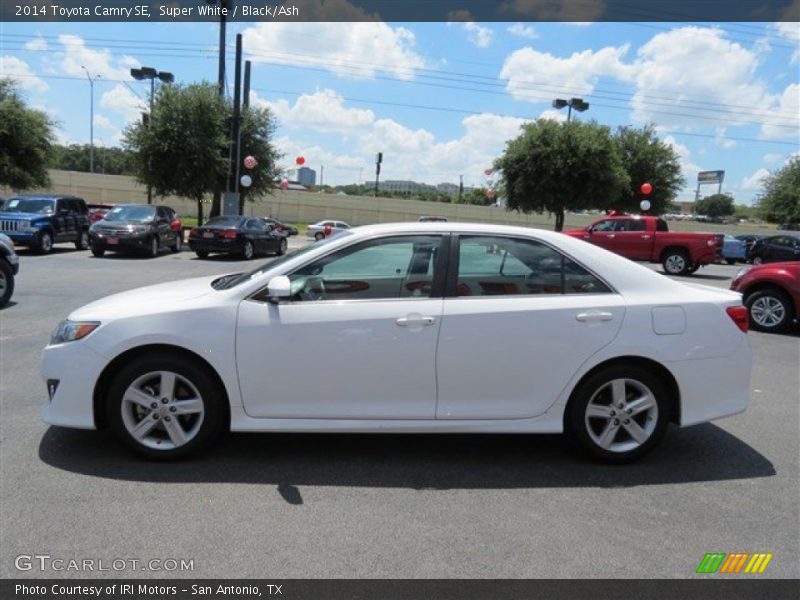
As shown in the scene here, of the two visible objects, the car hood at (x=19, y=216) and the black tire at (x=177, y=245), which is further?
the black tire at (x=177, y=245)

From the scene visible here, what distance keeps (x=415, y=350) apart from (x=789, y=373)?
17.9 ft

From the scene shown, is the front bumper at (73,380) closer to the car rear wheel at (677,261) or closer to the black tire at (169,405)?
the black tire at (169,405)

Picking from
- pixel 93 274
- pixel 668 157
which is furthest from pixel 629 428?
pixel 668 157

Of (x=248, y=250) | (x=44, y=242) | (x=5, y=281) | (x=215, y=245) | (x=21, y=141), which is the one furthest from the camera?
(x=21, y=141)

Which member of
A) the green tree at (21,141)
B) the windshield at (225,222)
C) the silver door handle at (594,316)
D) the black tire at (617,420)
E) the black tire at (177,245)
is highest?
the green tree at (21,141)

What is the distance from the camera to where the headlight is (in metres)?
4.04

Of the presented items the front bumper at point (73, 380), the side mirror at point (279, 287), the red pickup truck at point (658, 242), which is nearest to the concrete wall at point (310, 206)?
the red pickup truck at point (658, 242)

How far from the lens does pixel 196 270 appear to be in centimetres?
1659

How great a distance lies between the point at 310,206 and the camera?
63469 mm

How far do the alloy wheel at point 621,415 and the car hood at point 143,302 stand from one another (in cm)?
264

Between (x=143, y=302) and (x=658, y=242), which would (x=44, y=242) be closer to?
(x=143, y=302)

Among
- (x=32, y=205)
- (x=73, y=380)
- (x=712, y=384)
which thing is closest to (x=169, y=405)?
(x=73, y=380)

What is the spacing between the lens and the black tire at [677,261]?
2142cm

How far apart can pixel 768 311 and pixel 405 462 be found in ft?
26.7
